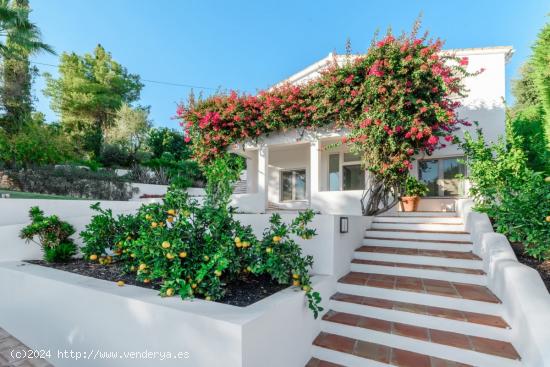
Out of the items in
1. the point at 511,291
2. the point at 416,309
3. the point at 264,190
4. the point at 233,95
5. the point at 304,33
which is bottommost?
the point at 416,309

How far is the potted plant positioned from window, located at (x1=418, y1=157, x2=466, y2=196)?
0.93 meters

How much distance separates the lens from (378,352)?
8.97ft

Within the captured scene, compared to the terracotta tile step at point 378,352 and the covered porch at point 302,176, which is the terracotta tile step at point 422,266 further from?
the covered porch at point 302,176

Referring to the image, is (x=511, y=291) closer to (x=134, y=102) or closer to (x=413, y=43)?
(x=413, y=43)

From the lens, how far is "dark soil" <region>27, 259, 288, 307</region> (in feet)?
8.56

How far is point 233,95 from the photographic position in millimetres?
7887

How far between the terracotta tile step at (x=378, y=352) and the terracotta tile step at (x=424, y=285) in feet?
2.80

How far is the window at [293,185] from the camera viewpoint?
10984 millimetres

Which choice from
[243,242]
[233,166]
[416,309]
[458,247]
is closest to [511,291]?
[416,309]

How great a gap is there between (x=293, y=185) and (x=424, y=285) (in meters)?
7.88

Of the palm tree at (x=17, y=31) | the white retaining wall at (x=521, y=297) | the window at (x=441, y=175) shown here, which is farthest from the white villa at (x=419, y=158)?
the palm tree at (x=17, y=31)

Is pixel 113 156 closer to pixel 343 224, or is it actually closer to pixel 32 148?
pixel 32 148

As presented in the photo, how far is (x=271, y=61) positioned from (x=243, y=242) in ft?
54.8

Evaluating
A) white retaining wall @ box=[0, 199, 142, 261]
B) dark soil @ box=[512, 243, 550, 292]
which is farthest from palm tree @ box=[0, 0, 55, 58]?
dark soil @ box=[512, 243, 550, 292]
